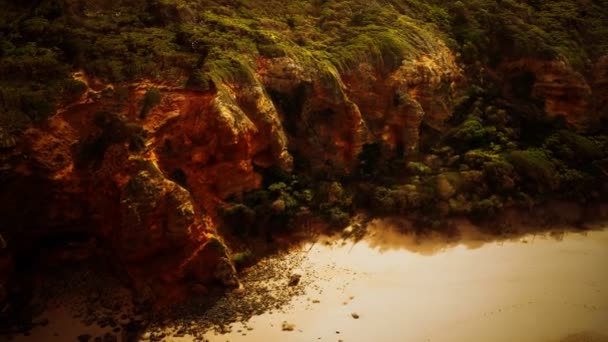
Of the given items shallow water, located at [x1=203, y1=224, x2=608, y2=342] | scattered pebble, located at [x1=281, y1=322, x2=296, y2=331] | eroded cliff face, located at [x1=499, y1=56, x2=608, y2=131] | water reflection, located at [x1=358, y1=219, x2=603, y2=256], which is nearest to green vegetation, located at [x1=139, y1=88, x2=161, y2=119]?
shallow water, located at [x1=203, y1=224, x2=608, y2=342]

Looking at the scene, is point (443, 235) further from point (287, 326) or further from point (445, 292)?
point (287, 326)

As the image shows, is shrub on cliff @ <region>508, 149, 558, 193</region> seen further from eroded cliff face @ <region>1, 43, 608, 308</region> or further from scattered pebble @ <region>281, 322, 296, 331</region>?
scattered pebble @ <region>281, 322, 296, 331</region>

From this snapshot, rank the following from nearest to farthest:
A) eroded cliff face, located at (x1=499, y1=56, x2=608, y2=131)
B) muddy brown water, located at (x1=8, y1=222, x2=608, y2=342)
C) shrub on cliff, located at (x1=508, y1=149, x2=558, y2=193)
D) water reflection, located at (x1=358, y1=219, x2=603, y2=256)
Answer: muddy brown water, located at (x1=8, y1=222, x2=608, y2=342) → water reflection, located at (x1=358, y1=219, x2=603, y2=256) → shrub on cliff, located at (x1=508, y1=149, x2=558, y2=193) → eroded cliff face, located at (x1=499, y1=56, x2=608, y2=131)

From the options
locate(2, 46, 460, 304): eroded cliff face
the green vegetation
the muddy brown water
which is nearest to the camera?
the muddy brown water

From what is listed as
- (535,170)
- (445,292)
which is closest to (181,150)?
(445,292)

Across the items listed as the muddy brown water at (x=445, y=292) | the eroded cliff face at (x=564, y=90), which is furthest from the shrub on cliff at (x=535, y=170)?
the eroded cliff face at (x=564, y=90)

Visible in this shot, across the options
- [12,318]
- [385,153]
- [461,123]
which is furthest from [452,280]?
[12,318]

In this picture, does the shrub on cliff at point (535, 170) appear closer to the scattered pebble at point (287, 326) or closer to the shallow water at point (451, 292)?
the shallow water at point (451, 292)
